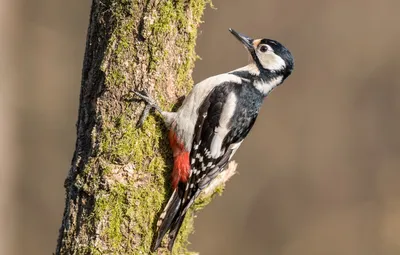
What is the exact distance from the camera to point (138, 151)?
3.07 m

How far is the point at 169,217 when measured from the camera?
3.09m

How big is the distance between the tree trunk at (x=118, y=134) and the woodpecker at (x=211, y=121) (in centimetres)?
10

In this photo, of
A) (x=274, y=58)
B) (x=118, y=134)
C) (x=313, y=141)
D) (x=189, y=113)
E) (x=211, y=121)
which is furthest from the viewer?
(x=313, y=141)

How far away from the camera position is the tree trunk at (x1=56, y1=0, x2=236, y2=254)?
117 inches

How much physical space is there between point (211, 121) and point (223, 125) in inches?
2.8

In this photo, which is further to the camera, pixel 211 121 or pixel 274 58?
pixel 274 58

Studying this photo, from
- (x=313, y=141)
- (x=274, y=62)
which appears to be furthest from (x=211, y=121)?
(x=313, y=141)

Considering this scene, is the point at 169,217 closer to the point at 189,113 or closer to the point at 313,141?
the point at 189,113

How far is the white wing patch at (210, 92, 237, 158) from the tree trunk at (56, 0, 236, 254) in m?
0.44

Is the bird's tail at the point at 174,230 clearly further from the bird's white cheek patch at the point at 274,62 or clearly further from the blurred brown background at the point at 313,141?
the blurred brown background at the point at 313,141

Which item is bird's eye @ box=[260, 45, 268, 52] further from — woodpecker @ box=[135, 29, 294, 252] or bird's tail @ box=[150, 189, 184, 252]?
bird's tail @ box=[150, 189, 184, 252]

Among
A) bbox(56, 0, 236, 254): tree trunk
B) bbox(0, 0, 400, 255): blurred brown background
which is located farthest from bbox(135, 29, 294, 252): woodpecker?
bbox(0, 0, 400, 255): blurred brown background

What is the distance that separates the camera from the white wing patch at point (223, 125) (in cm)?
346

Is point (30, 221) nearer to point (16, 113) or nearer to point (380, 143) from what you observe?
point (16, 113)
